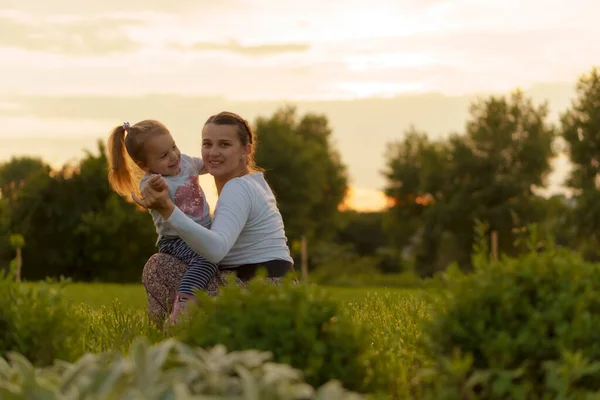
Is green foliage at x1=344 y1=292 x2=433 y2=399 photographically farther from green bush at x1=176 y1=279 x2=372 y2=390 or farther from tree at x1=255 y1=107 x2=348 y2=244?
tree at x1=255 y1=107 x2=348 y2=244

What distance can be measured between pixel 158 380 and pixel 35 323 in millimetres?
1084

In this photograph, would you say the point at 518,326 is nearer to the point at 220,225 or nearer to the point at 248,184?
the point at 220,225

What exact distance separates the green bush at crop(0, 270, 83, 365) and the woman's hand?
1.33 metres

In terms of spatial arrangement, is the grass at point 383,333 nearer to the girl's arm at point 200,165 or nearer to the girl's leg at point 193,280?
the girl's leg at point 193,280

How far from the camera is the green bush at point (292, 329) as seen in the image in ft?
12.6

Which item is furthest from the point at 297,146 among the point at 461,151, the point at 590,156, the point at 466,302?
the point at 466,302

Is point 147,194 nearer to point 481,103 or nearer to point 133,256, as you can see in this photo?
point 133,256

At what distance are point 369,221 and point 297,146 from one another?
27.1 m

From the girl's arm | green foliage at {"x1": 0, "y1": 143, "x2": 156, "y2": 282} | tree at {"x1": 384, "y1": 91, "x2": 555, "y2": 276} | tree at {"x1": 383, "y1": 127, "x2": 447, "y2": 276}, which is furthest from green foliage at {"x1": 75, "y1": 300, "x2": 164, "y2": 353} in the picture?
tree at {"x1": 383, "y1": 127, "x2": 447, "y2": 276}

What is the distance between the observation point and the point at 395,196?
186 ft

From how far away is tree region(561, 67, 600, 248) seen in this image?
1543 inches

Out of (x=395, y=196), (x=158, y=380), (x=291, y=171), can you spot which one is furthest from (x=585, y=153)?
(x=158, y=380)

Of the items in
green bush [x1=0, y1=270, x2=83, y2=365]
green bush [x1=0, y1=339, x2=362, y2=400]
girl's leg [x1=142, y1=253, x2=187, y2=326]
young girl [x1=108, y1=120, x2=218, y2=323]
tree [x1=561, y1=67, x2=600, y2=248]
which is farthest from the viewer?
tree [x1=561, y1=67, x2=600, y2=248]

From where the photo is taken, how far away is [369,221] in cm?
7219
